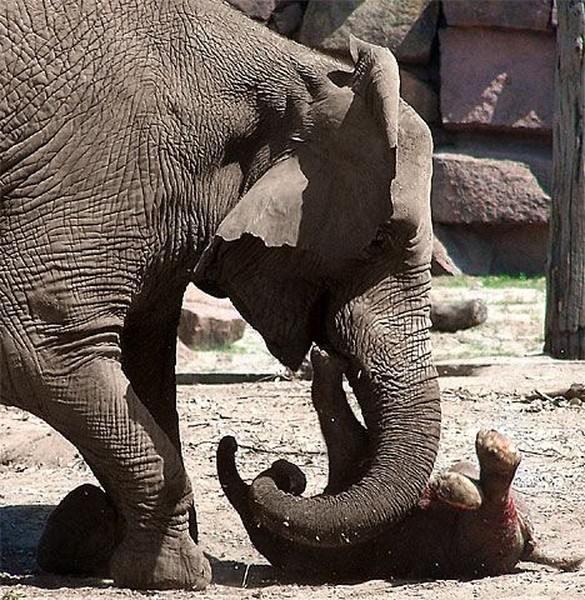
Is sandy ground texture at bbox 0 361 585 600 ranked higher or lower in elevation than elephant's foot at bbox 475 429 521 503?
lower

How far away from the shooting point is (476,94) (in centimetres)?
1647

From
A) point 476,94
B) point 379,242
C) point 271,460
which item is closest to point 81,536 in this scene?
point 379,242

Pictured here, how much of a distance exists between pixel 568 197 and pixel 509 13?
4909mm

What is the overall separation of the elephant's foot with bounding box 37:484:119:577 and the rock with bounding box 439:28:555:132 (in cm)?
1061

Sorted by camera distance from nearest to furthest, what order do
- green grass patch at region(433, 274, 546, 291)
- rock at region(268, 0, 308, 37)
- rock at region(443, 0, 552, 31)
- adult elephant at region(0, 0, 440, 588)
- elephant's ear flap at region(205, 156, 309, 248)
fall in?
adult elephant at region(0, 0, 440, 588)
elephant's ear flap at region(205, 156, 309, 248)
green grass patch at region(433, 274, 546, 291)
rock at region(443, 0, 552, 31)
rock at region(268, 0, 308, 37)

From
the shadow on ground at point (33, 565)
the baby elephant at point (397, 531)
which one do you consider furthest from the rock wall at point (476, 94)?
the baby elephant at point (397, 531)

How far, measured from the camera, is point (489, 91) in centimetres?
1650

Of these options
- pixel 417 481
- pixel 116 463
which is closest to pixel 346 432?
pixel 417 481

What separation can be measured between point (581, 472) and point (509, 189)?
28.8 feet

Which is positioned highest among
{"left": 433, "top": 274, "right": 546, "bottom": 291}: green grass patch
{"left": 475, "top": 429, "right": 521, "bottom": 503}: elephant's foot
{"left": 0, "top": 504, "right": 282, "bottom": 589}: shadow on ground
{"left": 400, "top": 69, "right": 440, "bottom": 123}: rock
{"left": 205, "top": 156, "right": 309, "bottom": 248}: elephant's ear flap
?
{"left": 400, "top": 69, "right": 440, "bottom": 123}: rock

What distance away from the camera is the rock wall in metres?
16.3

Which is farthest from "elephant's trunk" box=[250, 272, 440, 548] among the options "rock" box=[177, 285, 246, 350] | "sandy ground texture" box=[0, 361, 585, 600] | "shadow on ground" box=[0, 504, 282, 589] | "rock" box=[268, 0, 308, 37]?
"rock" box=[268, 0, 308, 37]

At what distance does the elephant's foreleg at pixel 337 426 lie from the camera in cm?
589

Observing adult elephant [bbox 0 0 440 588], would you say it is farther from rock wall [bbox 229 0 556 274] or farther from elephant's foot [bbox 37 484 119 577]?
rock wall [bbox 229 0 556 274]
